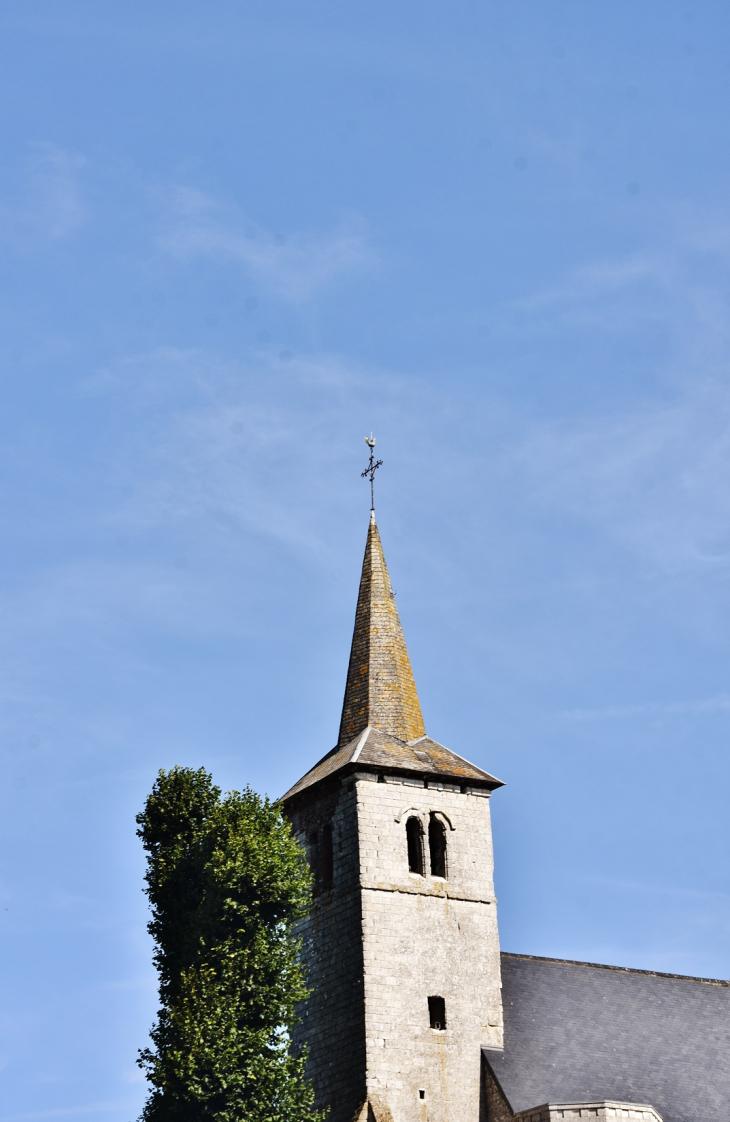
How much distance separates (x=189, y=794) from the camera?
4612 centimetres

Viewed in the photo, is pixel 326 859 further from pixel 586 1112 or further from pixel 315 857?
pixel 586 1112

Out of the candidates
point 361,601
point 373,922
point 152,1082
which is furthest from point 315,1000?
point 361,601

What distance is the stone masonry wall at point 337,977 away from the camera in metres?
44.4

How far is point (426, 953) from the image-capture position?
45.8 m

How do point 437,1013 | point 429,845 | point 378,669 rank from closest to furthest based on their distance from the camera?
point 437,1013 → point 429,845 → point 378,669

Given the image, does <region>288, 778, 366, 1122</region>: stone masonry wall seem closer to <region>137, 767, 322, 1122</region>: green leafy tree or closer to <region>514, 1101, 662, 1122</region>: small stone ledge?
<region>137, 767, 322, 1122</region>: green leafy tree

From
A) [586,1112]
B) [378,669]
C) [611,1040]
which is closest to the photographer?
[586,1112]

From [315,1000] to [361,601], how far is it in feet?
42.0

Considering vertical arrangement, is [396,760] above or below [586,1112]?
above

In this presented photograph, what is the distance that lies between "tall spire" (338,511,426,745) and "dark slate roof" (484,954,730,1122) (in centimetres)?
754

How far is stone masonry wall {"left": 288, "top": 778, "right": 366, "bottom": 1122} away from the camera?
44.4 meters

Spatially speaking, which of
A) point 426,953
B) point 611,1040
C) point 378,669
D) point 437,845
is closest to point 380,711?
point 378,669

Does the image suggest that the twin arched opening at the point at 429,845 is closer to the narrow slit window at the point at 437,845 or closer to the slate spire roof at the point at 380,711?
the narrow slit window at the point at 437,845

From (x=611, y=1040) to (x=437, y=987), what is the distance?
20.1ft
